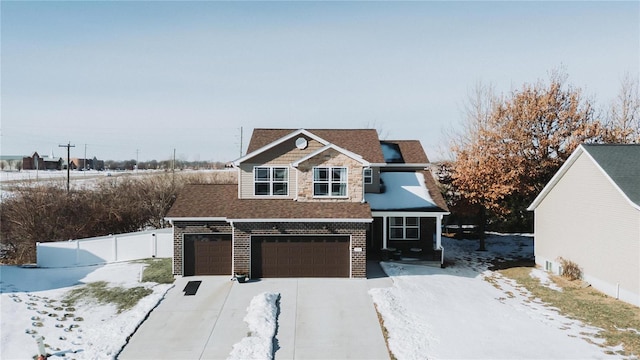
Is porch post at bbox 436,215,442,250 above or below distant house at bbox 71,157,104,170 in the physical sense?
below

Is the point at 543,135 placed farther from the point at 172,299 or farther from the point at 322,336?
the point at 172,299

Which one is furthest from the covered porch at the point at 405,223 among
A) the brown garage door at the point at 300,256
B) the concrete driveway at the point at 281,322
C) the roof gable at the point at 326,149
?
the concrete driveway at the point at 281,322

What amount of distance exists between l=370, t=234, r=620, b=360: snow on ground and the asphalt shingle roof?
6.00m

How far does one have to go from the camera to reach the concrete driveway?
1312 cm

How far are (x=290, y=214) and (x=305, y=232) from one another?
3.53 ft

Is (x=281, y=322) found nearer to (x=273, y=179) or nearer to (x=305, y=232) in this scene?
(x=305, y=232)

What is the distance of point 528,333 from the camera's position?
46.5ft

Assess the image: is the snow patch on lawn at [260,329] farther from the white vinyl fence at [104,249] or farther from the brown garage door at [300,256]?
the white vinyl fence at [104,249]

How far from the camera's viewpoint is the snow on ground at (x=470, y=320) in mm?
12906

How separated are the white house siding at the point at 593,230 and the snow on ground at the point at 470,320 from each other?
11.1 feet

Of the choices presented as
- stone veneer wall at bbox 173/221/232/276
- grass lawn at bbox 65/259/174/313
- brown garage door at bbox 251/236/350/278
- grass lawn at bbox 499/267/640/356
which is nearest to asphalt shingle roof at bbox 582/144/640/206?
grass lawn at bbox 499/267/640/356

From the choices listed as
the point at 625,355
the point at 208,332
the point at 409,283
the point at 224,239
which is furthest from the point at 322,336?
the point at 625,355

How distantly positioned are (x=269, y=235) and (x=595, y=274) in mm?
14819

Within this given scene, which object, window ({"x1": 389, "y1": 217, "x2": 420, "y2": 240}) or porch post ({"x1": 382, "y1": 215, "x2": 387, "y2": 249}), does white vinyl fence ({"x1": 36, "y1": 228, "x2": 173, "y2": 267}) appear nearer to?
porch post ({"x1": 382, "y1": 215, "x2": 387, "y2": 249})
